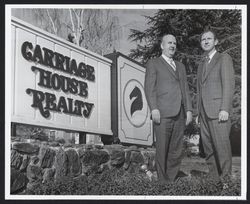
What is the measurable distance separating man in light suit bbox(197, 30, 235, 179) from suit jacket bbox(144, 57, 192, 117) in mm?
284

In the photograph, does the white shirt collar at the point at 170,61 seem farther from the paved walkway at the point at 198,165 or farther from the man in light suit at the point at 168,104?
the paved walkway at the point at 198,165

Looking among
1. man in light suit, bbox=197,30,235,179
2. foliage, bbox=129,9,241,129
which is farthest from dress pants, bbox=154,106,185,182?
foliage, bbox=129,9,241,129

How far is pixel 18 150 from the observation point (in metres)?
7.50

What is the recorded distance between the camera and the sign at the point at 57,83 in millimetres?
7602

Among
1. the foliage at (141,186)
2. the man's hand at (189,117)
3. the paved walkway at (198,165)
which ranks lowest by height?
the foliage at (141,186)

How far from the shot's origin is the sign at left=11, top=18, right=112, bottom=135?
Result: 7602 mm

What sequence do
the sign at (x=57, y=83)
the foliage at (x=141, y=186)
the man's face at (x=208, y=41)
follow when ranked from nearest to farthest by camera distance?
the sign at (x=57, y=83) < the foliage at (x=141, y=186) < the man's face at (x=208, y=41)

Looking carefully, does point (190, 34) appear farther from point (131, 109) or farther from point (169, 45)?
point (131, 109)

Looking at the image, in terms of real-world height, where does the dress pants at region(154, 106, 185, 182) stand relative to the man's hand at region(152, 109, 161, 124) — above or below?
below

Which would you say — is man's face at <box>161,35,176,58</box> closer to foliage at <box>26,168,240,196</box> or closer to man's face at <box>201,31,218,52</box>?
man's face at <box>201,31,218,52</box>

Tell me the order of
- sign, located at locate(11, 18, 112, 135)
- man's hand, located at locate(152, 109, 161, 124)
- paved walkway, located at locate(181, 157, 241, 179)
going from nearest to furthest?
sign, located at locate(11, 18, 112, 135) → paved walkway, located at locate(181, 157, 241, 179) → man's hand, located at locate(152, 109, 161, 124)

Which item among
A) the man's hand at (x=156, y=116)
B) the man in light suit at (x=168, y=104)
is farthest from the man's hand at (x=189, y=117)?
the man's hand at (x=156, y=116)

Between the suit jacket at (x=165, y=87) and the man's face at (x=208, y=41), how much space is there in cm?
54

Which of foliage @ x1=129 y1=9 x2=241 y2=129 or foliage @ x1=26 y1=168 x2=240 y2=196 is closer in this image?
foliage @ x1=26 y1=168 x2=240 y2=196
